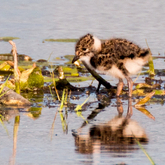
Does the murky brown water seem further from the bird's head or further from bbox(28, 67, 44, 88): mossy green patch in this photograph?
the bird's head

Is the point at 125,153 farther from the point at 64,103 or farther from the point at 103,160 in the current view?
the point at 64,103

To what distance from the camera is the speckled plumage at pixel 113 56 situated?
7793 mm

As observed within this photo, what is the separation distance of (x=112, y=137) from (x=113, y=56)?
226 cm

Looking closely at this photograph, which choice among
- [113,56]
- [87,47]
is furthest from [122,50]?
[87,47]

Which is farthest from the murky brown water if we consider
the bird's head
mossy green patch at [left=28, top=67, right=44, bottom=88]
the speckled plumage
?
the bird's head

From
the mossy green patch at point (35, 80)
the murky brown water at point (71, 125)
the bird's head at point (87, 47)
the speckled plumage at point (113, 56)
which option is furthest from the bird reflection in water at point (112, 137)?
the mossy green patch at point (35, 80)

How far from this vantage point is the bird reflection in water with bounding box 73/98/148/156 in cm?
538

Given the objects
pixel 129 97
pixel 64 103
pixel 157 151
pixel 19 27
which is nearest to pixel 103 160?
pixel 157 151

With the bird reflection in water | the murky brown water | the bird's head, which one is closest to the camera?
the murky brown water

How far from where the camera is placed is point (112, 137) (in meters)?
5.78

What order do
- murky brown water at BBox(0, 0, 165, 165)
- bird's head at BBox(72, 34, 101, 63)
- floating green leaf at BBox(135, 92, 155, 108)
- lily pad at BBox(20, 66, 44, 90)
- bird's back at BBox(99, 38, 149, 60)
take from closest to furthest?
murky brown water at BBox(0, 0, 165, 165)
floating green leaf at BBox(135, 92, 155, 108)
bird's back at BBox(99, 38, 149, 60)
bird's head at BBox(72, 34, 101, 63)
lily pad at BBox(20, 66, 44, 90)

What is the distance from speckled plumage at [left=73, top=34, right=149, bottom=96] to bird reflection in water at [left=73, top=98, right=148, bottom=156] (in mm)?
1350

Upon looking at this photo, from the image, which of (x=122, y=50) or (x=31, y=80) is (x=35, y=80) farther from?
(x=122, y=50)

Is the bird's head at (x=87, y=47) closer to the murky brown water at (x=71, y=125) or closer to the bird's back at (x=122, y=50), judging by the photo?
the bird's back at (x=122, y=50)
